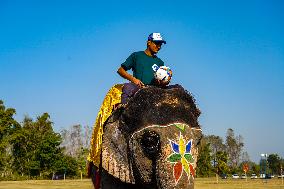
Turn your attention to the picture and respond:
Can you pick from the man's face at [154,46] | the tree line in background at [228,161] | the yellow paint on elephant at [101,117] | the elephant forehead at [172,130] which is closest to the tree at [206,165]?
the tree line in background at [228,161]

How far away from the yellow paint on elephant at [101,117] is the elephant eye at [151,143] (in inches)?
51.2

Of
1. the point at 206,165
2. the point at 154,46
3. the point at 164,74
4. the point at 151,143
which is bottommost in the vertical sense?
the point at 206,165

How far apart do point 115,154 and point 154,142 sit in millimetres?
795

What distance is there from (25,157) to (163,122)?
81896 millimetres

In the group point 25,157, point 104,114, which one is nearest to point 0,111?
point 25,157

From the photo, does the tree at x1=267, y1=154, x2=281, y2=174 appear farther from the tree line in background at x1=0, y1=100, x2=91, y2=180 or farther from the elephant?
the elephant

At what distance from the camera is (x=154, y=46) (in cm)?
713

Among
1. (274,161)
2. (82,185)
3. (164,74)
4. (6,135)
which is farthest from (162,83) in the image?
(274,161)

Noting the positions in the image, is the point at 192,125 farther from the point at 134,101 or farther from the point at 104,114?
the point at 104,114

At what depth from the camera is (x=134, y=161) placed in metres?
5.62

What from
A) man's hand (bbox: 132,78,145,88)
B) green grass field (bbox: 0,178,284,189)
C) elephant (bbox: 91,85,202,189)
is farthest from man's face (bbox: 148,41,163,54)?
green grass field (bbox: 0,178,284,189)

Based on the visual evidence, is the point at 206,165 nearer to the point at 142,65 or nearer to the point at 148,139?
the point at 142,65

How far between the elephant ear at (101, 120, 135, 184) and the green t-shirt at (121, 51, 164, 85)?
1.11 m

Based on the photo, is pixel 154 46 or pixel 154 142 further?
pixel 154 46
